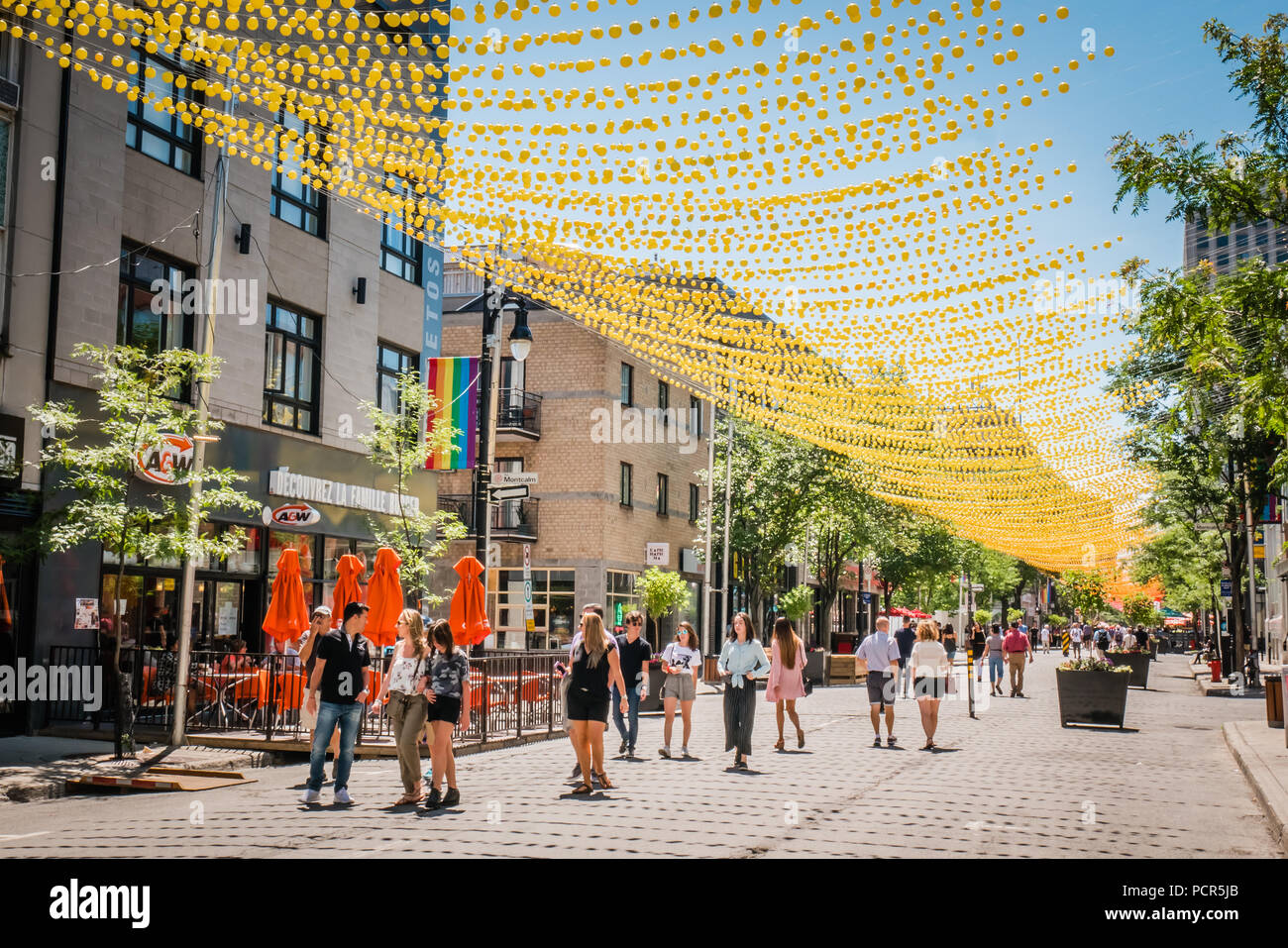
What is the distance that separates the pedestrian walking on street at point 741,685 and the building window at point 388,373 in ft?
41.3

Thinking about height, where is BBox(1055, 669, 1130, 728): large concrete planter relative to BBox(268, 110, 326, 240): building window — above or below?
below

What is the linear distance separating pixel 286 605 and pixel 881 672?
8.28 metres

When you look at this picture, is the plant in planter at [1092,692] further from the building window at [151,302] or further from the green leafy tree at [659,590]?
the green leafy tree at [659,590]

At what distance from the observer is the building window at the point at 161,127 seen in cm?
1828

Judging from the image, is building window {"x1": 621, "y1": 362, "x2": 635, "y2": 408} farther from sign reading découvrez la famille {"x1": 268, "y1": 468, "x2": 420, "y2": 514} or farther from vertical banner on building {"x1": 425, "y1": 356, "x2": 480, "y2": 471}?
sign reading découvrez la famille {"x1": 268, "y1": 468, "x2": 420, "y2": 514}

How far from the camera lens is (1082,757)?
1456cm

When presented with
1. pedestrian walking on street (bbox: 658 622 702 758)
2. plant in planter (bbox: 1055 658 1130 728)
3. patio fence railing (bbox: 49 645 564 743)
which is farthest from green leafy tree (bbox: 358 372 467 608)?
plant in planter (bbox: 1055 658 1130 728)

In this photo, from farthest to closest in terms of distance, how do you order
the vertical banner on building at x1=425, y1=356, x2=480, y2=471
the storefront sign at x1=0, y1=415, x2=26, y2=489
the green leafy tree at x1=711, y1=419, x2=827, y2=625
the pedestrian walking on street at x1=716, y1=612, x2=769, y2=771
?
the green leafy tree at x1=711, y1=419, x2=827, y2=625 < the vertical banner on building at x1=425, y1=356, x2=480, y2=471 < the storefront sign at x1=0, y1=415, x2=26, y2=489 < the pedestrian walking on street at x1=716, y1=612, x2=769, y2=771

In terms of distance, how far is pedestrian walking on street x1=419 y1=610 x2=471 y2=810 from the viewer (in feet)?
34.9

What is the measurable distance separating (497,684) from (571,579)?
20.8 metres

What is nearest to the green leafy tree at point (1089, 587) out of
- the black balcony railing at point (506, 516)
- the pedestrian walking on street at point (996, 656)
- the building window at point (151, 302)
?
the pedestrian walking on street at point (996, 656)

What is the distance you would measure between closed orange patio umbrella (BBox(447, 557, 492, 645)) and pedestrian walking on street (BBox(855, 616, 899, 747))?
541 centimetres
